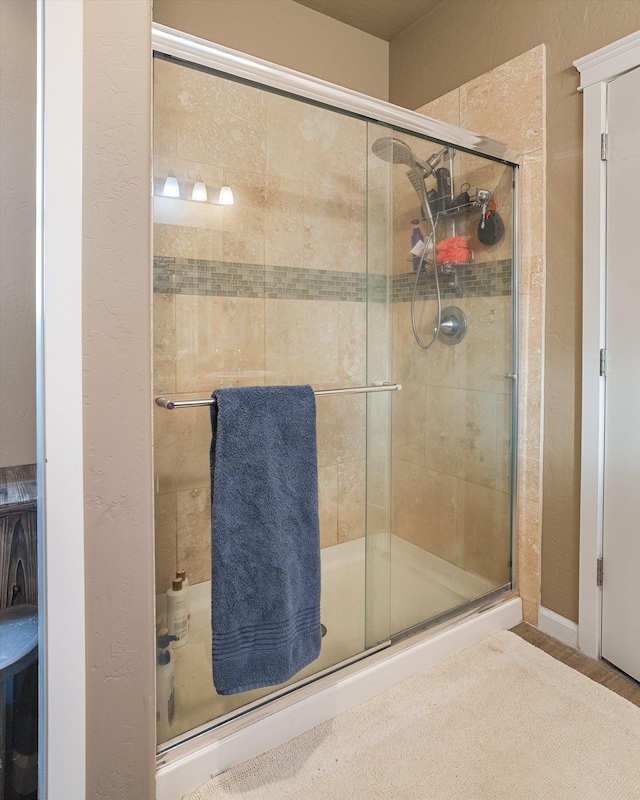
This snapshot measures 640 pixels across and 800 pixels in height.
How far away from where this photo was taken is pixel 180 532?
4.34 ft

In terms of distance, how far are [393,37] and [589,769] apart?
3039 mm

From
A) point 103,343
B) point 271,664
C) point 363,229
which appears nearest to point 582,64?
point 363,229

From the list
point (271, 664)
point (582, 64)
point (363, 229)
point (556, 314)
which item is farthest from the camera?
point (556, 314)

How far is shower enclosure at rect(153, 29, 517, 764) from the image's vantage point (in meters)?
1.28

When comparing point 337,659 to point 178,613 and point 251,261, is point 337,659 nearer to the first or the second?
point 178,613

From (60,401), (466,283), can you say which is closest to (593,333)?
(466,283)

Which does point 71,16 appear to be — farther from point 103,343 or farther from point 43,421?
point 43,421

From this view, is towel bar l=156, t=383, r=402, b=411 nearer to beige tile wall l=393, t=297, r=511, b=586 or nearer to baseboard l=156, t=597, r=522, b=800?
beige tile wall l=393, t=297, r=511, b=586

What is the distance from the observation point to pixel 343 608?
1548 mm

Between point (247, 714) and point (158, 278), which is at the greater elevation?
point (158, 278)

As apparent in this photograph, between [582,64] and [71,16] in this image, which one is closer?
[71,16]

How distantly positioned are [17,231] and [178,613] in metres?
0.92

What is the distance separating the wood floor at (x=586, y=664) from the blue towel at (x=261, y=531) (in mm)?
1003

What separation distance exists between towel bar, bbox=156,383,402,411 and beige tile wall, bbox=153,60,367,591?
0.16ft
